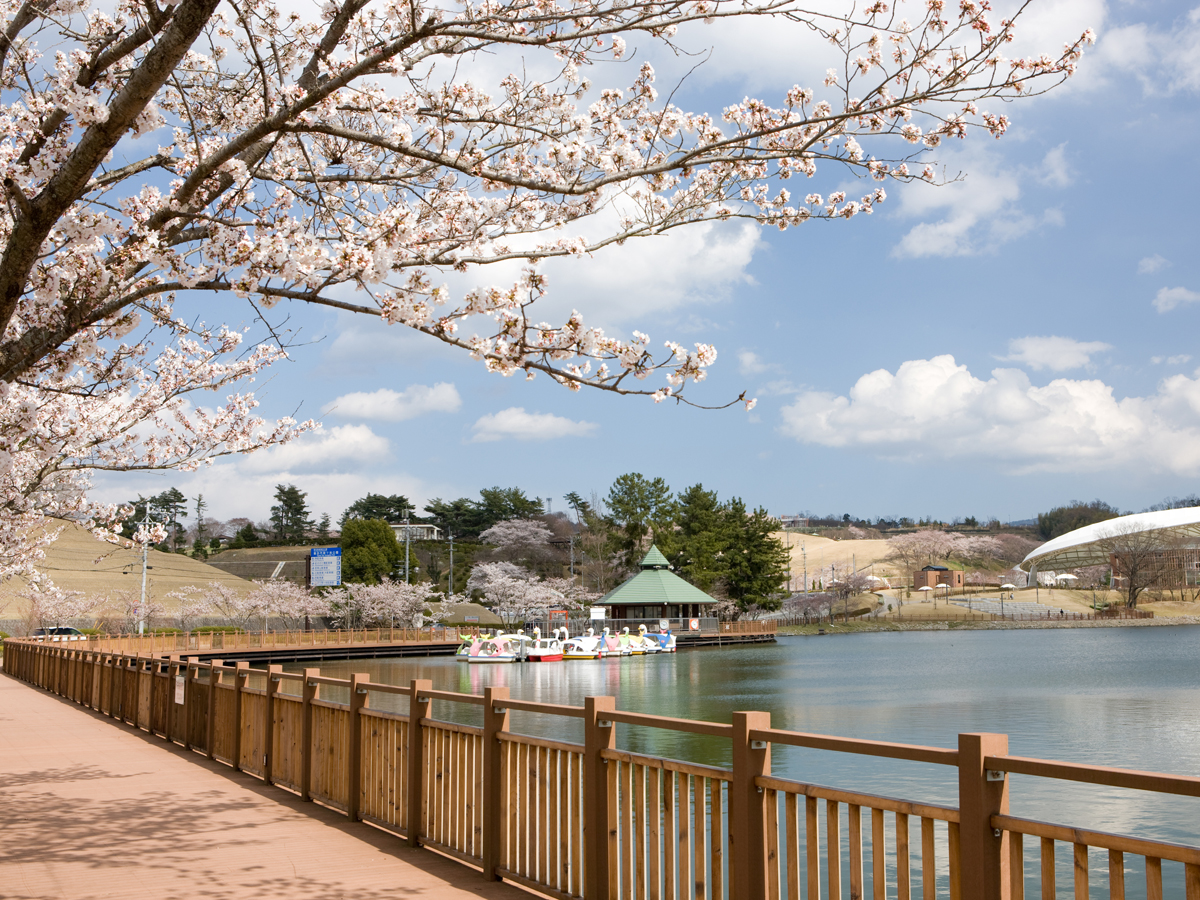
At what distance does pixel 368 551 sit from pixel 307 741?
224 feet

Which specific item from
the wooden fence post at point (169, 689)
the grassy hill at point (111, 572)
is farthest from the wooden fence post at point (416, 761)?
the grassy hill at point (111, 572)

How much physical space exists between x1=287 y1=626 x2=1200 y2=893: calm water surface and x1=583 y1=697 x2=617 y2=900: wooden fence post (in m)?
8.83

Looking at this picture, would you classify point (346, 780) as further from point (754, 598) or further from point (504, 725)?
point (754, 598)

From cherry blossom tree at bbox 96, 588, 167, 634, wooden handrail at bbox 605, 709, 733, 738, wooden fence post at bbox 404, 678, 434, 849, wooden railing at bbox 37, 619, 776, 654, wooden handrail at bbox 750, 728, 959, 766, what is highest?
wooden handrail at bbox 750, 728, 959, 766

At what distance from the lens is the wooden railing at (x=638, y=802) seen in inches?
128

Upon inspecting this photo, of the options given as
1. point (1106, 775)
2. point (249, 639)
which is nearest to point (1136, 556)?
point (249, 639)

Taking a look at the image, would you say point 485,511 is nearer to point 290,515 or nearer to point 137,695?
point 290,515

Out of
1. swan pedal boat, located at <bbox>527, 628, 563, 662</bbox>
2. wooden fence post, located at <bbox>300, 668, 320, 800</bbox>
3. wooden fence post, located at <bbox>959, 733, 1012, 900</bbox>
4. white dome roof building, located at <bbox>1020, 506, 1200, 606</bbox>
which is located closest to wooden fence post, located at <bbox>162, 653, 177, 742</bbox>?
wooden fence post, located at <bbox>300, 668, 320, 800</bbox>

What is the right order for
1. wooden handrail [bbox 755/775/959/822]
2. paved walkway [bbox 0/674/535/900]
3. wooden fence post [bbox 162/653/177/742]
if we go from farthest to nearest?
wooden fence post [bbox 162/653/177/742], paved walkway [bbox 0/674/535/900], wooden handrail [bbox 755/775/959/822]

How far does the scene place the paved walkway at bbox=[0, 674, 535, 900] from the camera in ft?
18.0

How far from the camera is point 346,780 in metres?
7.45

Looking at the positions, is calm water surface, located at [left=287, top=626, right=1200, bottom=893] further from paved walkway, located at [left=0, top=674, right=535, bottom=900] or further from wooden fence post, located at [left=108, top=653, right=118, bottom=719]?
paved walkway, located at [left=0, top=674, right=535, bottom=900]

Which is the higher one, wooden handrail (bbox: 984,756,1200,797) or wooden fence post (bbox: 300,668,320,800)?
wooden handrail (bbox: 984,756,1200,797)

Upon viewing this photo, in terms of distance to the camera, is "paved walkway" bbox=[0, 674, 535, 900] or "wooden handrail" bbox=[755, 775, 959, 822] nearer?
"wooden handrail" bbox=[755, 775, 959, 822]
